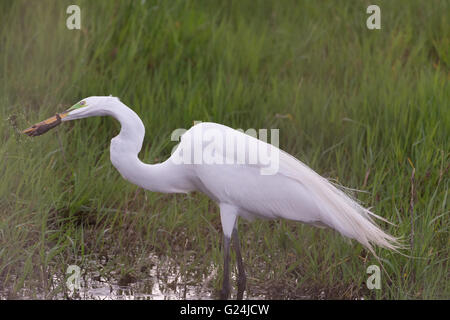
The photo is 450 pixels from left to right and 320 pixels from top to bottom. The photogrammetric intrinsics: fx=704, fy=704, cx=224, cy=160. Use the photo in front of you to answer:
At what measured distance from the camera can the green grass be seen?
4.07 m

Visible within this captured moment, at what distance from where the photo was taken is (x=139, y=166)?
12.7 ft

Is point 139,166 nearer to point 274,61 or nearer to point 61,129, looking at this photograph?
point 61,129

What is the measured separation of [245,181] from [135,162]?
23.9 inches

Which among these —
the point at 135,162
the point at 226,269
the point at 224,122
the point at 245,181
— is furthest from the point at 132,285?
the point at 224,122

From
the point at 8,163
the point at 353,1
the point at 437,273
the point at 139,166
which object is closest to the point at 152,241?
the point at 139,166

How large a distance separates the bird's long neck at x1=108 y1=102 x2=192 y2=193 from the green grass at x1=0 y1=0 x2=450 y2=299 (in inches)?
19.4

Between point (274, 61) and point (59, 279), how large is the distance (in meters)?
3.05

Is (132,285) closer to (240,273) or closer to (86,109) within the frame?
(240,273)

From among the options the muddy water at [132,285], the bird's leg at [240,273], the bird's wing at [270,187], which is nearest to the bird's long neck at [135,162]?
the bird's wing at [270,187]

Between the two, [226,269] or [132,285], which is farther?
[132,285]

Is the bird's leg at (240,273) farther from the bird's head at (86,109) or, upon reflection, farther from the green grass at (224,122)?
the bird's head at (86,109)

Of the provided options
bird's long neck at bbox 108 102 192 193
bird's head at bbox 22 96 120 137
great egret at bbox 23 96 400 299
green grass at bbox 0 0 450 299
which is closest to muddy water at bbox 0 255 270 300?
green grass at bbox 0 0 450 299

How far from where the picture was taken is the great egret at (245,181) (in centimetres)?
377

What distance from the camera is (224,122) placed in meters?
5.34
